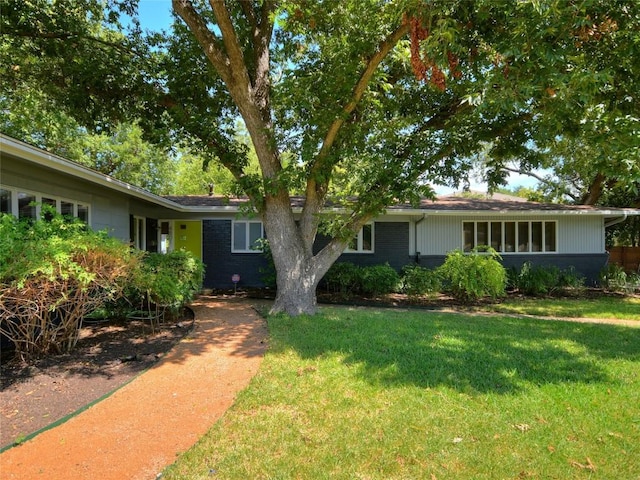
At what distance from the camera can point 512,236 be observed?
13.9 metres

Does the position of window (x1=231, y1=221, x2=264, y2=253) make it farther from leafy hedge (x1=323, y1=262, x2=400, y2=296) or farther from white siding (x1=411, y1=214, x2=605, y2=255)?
white siding (x1=411, y1=214, x2=605, y2=255)

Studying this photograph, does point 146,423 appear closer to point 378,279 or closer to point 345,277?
point 345,277

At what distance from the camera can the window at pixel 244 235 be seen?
13.5 meters

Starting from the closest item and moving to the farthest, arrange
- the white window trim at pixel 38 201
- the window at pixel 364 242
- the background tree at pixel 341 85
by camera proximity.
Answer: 1. the background tree at pixel 341 85
2. the white window trim at pixel 38 201
3. the window at pixel 364 242

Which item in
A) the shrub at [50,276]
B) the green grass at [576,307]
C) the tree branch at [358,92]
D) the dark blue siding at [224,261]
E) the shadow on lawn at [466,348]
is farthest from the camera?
the dark blue siding at [224,261]

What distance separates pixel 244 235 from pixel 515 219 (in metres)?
9.43

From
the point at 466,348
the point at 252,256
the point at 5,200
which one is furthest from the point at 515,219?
the point at 5,200

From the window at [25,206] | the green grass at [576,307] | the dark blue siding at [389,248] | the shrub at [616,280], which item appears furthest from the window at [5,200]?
the shrub at [616,280]

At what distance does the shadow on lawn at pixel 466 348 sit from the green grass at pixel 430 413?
0.10 feet

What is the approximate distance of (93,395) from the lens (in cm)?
413

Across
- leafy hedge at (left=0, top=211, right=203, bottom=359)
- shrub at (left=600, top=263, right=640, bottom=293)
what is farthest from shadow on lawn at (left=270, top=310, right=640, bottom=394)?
shrub at (left=600, top=263, right=640, bottom=293)

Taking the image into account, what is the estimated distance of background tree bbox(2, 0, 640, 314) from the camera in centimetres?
580

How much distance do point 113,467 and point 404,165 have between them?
7222 mm

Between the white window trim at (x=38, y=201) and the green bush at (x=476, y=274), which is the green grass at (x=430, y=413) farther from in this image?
the white window trim at (x=38, y=201)
